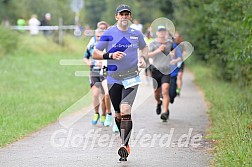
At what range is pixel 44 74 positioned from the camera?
2412cm

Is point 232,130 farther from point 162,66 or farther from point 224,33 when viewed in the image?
point 224,33

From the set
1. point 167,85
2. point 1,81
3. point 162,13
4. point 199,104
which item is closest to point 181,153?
point 167,85

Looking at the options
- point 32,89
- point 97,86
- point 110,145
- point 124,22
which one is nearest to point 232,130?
point 110,145

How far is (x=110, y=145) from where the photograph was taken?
35.1 ft

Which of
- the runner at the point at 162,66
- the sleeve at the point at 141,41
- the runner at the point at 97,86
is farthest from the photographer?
the runner at the point at 162,66

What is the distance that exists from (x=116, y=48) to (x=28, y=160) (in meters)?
1.97

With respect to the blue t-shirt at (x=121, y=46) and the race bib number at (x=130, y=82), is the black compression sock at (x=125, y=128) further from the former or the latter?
the blue t-shirt at (x=121, y=46)

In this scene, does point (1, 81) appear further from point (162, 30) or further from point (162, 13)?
point (162, 13)

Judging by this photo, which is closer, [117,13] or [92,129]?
[117,13]

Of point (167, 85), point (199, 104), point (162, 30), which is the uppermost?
point (162, 30)

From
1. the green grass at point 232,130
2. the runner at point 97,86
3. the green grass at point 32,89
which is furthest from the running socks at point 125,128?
the runner at point 97,86

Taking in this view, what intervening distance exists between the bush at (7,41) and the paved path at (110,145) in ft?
50.1

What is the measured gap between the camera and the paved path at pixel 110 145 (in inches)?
361

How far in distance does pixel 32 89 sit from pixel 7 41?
36.9 feet
